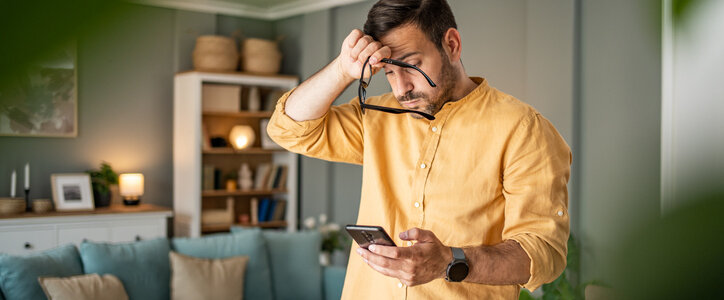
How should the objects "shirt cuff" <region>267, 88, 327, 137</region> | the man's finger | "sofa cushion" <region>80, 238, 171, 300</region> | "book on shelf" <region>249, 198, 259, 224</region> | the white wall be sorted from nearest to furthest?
the white wall
the man's finger
"shirt cuff" <region>267, 88, 327, 137</region>
"sofa cushion" <region>80, 238, 171, 300</region>
"book on shelf" <region>249, 198, 259, 224</region>

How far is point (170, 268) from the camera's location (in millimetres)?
3469

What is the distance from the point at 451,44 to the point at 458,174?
9.6 inches

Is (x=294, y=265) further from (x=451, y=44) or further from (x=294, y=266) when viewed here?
(x=451, y=44)

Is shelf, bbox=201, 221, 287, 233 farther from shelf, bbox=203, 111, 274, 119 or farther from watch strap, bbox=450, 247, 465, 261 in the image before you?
watch strap, bbox=450, 247, 465, 261

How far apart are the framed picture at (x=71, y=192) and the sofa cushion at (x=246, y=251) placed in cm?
136

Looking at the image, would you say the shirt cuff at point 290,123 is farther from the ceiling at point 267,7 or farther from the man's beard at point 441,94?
the ceiling at point 267,7

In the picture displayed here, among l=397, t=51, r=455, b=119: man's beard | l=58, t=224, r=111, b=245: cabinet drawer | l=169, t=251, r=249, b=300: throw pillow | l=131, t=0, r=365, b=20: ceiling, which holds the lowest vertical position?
l=169, t=251, r=249, b=300: throw pillow

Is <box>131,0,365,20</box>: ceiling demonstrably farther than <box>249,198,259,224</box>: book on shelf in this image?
No

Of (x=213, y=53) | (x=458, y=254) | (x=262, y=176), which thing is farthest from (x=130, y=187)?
(x=458, y=254)

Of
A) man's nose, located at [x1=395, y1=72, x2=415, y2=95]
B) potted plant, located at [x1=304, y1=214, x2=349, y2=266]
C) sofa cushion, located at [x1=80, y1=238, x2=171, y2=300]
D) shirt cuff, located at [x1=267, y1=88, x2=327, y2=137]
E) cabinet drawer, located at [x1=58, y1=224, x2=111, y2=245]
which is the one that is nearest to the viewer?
man's nose, located at [x1=395, y1=72, x2=415, y2=95]

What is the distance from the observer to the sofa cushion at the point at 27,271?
9.32 ft

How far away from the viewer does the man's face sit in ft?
3.75

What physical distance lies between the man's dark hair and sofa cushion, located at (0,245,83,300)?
2343mm

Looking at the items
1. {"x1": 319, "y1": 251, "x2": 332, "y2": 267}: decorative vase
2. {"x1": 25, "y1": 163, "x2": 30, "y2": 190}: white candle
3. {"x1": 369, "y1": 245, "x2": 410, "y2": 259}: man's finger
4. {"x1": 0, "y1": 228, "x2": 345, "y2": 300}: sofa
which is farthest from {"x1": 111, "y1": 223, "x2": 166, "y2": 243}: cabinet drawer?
{"x1": 369, "y1": 245, "x2": 410, "y2": 259}: man's finger
